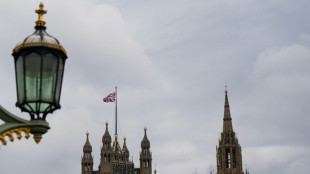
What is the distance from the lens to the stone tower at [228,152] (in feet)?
377

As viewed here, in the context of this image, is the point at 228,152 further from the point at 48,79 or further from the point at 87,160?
the point at 48,79

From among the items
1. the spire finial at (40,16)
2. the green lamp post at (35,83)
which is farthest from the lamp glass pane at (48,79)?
the spire finial at (40,16)

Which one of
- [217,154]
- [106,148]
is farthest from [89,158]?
[217,154]

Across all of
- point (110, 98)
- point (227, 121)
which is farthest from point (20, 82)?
point (227, 121)

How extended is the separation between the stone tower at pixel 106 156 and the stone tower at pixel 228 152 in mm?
21343

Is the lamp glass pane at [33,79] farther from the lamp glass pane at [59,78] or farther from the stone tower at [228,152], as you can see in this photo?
the stone tower at [228,152]

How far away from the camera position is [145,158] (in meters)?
121

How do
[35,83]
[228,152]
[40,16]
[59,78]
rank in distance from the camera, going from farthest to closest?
[228,152] → [40,16] → [59,78] → [35,83]

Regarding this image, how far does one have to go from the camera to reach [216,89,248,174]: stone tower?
11490 centimetres

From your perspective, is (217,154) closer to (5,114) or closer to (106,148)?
(106,148)

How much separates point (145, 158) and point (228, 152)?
17.3 meters

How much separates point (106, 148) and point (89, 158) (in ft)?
17.4

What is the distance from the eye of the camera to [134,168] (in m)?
123

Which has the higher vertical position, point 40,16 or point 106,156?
point 106,156
